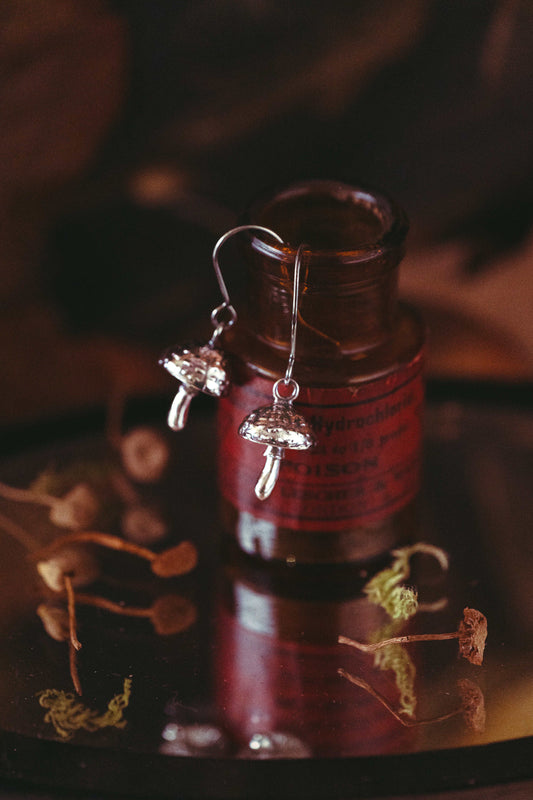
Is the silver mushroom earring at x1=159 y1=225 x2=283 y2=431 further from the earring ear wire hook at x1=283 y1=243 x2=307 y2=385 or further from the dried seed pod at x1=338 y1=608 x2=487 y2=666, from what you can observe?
the dried seed pod at x1=338 y1=608 x2=487 y2=666

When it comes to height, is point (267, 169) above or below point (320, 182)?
below

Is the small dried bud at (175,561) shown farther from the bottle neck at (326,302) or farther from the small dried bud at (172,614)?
the bottle neck at (326,302)

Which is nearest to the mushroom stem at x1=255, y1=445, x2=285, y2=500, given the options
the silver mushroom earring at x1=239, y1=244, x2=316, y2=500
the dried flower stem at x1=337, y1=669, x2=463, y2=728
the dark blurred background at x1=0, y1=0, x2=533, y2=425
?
the silver mushroom earring at x1=239, y1=244, x2=316, y2=500

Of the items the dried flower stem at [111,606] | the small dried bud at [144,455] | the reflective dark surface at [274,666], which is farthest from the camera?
the small dried bud at [144,455]

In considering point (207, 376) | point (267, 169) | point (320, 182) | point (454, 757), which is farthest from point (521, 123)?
point (454, 757)

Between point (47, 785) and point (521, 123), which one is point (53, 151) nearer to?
point (521, 123)

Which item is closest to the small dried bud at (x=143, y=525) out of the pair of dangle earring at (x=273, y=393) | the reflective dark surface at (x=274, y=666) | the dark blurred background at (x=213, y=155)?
the reflective dark surface at (x=274, y=666)

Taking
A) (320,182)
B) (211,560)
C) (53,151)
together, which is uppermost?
(320,182)
